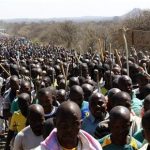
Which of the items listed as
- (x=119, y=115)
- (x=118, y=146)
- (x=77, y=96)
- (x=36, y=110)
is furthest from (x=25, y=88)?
(x=118, y=146)

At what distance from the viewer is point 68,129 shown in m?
3.08

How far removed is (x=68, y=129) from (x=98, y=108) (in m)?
1.64

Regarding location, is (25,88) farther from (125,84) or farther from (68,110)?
(68,110)

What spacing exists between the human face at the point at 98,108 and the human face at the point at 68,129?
1.51 m

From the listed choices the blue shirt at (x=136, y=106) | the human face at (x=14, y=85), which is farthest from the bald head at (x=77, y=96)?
the human face at (x=14, y=85)

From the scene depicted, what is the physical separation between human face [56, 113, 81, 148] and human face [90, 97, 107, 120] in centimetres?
151

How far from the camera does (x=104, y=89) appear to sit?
24.5 ft

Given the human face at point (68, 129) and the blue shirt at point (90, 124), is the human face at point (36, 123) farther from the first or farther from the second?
the human face at point (68, 129)

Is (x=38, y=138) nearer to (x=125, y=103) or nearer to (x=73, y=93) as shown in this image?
(x=125, y=103)

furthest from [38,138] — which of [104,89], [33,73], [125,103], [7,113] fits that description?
[33,73]

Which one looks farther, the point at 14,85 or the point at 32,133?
the point at 14,85

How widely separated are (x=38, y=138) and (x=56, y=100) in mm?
1536

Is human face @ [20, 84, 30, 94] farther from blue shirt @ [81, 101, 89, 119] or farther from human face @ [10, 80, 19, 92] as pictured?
blue shirt @ [81, 101, 89, 119]

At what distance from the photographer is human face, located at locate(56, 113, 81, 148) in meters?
3.08
